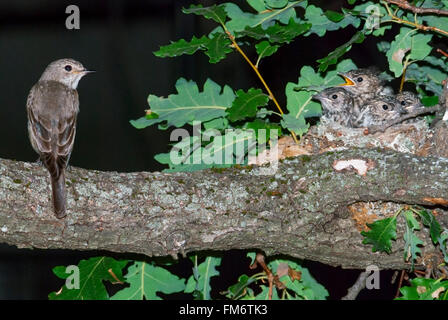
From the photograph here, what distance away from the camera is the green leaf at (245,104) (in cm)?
355

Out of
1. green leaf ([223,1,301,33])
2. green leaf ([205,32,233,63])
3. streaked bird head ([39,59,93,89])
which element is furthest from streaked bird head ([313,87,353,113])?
streaked bird head ([39,59,93,89])

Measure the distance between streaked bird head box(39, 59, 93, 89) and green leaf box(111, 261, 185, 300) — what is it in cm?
122

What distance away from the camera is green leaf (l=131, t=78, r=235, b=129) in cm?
389

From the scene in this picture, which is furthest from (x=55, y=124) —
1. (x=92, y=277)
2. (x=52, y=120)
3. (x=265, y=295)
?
(x=265, y=295)

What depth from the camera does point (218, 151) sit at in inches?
152

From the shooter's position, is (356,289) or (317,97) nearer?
(356,289)

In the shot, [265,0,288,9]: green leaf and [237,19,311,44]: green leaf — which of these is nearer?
[237,19,311,44]: green leaf

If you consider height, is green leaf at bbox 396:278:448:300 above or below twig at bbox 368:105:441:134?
below

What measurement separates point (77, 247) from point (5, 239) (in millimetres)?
331

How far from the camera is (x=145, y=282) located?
3941mm

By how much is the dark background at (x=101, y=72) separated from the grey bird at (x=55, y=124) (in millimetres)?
3598

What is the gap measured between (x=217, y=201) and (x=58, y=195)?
778mm

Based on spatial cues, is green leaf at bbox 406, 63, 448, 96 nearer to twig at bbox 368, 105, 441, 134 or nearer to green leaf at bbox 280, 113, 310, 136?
twig at bbox 368, 105, 441, 134

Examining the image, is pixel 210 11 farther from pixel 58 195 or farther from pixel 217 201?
pixel 58 195
